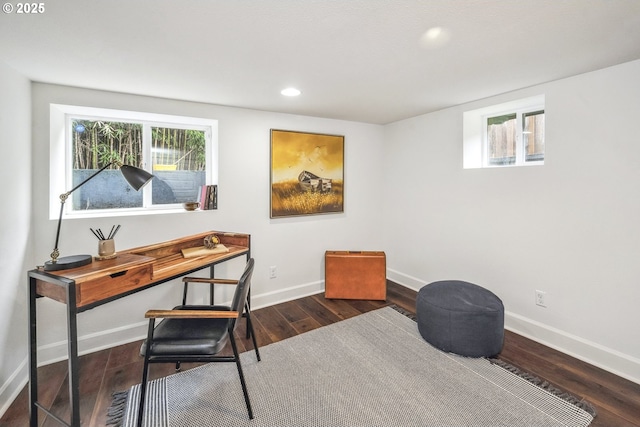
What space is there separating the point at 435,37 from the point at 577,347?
253 centimetres

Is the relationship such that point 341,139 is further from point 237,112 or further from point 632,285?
point 632,285

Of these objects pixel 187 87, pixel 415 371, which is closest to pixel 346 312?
pixel 415 371

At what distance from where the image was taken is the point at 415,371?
2.06 m

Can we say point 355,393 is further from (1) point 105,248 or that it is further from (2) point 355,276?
(1) point 105,248

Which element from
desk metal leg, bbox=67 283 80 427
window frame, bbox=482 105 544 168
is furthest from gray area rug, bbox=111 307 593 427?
window frame, bbox=482 105 544 168

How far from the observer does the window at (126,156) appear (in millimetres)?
2365

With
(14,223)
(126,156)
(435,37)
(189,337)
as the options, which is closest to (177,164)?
(126,156)

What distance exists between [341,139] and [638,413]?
10.7 feet

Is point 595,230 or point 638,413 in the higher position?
point 595,230

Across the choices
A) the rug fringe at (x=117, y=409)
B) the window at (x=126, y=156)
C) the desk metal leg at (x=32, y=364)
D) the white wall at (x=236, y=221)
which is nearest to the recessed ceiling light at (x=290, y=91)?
the white wall at (x=236, y=221)

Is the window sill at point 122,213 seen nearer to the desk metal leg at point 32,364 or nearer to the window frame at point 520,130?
the desk metal leg at point 32,364

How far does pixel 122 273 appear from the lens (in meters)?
1.62

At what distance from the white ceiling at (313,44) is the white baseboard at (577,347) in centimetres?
203

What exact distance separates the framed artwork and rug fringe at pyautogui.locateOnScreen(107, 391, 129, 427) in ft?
6.34
